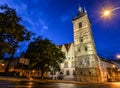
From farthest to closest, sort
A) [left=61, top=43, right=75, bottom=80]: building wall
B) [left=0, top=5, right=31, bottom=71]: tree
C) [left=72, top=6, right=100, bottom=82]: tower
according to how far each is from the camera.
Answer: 1. [left=61, top=43, right=75, bottom=80]: building wall
2. [left=72, top=6, right=100, bottom=82]: tower
3. [left=0, top=5, right=31, bottom=71]: tree

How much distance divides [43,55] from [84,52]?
17.8 metres

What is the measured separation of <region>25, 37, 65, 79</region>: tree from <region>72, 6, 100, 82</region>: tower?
11.1 m

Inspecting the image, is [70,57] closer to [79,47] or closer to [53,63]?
[79,47]

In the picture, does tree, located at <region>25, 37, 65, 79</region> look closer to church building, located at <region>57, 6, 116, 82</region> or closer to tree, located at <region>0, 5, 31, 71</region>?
church building, located at <region>57, 6, 116, 82</region>

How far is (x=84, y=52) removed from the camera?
48.5 metres

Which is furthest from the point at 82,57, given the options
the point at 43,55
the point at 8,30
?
the point at 8,30

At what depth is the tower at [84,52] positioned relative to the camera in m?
44.9

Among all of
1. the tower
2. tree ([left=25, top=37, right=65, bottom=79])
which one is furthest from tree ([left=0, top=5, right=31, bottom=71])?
the tower

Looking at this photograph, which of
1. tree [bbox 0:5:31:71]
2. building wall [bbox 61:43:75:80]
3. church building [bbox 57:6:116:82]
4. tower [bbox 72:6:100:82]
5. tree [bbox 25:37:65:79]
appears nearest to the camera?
tree [bbox 0:5:31:71]

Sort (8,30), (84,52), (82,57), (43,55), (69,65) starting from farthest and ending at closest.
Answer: (69,65) < (82,57) < (84,52) < (43,55) < (8,30)

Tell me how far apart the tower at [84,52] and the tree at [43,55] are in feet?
36.4

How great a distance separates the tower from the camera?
44.9m

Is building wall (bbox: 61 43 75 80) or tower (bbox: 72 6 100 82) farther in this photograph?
building wall (bbox: 61 43 75 80)

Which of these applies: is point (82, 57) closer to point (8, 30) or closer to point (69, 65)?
point (69, 65)
